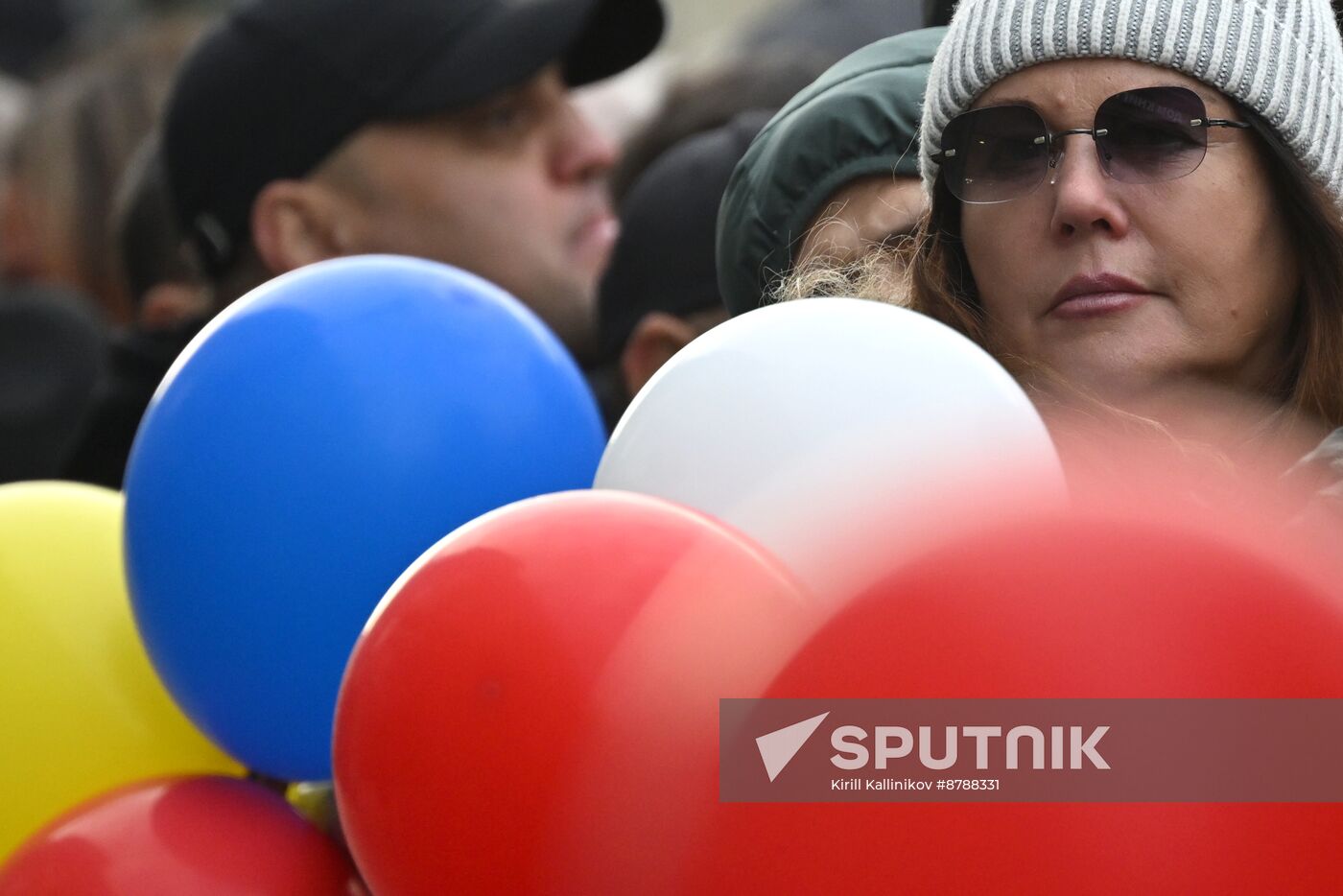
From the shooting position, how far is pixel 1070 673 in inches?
51.7

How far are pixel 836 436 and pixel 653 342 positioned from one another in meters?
1.79

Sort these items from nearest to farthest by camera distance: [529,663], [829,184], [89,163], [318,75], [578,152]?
[529,663], [829,184], [318,75], [578,152], [89,163]

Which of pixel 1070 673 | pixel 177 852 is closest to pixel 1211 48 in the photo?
pixel 1070 673

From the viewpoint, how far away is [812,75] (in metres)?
4.09

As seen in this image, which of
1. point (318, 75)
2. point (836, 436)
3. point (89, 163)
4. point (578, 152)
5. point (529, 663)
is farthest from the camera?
point (89, 163)

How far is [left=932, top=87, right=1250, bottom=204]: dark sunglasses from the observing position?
1977 millimetres

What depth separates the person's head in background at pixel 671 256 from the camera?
3309mm

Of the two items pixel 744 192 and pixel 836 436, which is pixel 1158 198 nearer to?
pixel 836 436

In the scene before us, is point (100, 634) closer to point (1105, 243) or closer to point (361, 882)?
point (361, 882)

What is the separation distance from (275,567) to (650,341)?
1.50 metres

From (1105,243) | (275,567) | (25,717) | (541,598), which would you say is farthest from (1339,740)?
(25,717)

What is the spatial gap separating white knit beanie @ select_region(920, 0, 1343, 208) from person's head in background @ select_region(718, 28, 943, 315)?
37cm

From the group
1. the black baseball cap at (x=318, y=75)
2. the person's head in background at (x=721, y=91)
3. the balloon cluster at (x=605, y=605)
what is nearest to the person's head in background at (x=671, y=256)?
the person's head in background at (x=721, y=91)

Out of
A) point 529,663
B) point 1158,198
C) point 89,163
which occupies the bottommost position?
point 529,663
